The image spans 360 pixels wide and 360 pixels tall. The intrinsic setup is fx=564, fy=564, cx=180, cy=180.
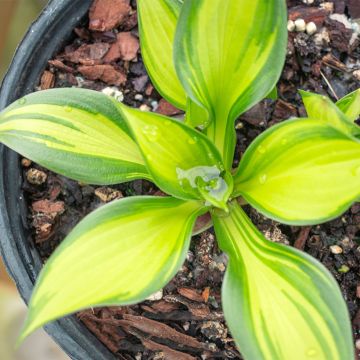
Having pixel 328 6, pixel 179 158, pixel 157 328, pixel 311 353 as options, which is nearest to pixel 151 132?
pixel 179 158

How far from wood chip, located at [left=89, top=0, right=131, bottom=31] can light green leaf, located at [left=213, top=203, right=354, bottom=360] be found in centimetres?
50

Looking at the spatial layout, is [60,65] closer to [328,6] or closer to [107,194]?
[107,194]

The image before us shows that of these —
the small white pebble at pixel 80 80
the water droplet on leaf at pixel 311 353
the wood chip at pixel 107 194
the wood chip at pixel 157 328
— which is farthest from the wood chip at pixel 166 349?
the small white pebble at pixel 80 80

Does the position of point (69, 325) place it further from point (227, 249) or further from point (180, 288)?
point (227, 249)

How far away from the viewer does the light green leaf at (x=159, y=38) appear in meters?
0.72

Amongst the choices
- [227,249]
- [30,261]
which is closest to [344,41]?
[227,249]

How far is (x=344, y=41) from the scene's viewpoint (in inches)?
36.7

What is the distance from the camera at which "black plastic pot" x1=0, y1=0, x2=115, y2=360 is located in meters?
0.85

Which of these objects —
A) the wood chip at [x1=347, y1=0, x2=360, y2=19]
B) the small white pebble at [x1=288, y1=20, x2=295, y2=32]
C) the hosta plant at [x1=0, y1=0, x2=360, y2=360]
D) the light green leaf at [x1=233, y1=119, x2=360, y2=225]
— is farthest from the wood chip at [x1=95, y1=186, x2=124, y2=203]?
the wood chip at [x1=347, y1=0, x2=360, y2=19]

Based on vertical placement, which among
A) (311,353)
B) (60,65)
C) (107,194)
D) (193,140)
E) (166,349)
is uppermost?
(60,65)

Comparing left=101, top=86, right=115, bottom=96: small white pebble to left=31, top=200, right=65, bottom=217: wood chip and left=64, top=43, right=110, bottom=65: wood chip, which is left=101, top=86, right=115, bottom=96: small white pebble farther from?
left=31, top=200, right=65, bottom=217: wood chip

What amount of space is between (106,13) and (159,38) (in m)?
0.26

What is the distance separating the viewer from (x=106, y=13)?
0.96 m

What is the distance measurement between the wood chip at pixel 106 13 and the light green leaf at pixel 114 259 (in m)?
0.40
